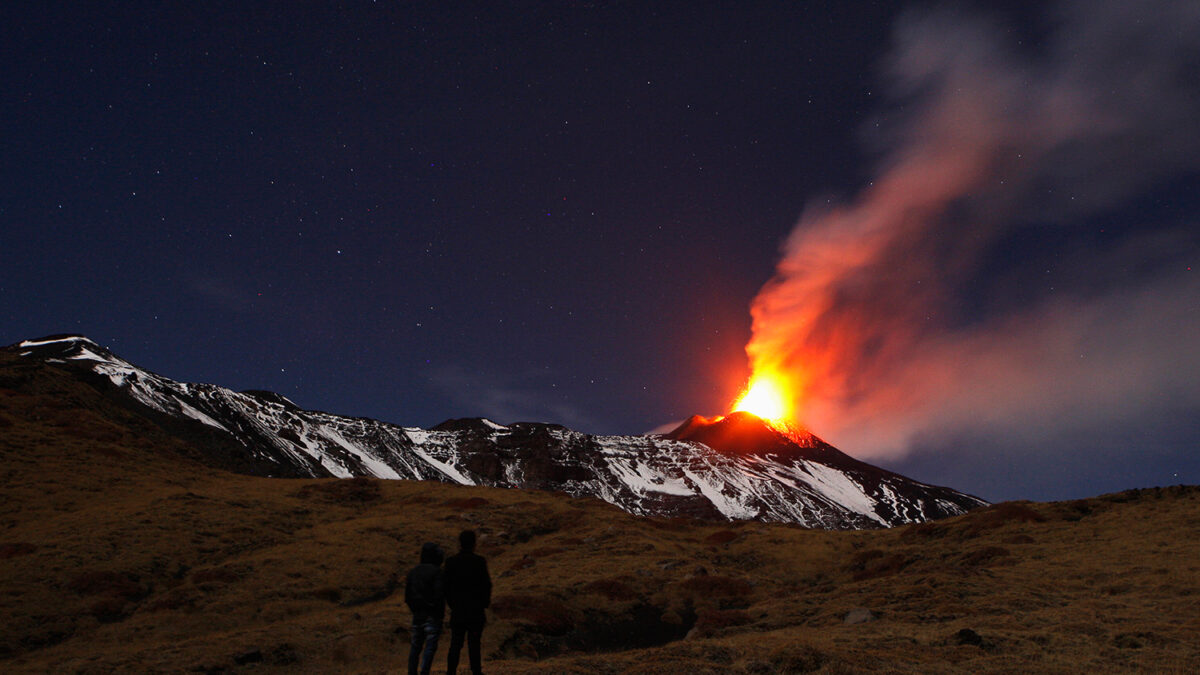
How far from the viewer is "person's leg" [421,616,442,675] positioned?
44.8ft

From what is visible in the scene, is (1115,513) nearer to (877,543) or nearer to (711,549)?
(877,543)

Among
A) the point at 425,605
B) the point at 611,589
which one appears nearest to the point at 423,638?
the point at 425,605

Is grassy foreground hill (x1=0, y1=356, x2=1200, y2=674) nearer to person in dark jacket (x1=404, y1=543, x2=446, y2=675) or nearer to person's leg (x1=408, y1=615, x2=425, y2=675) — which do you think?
person's leg (x1=408, y1=615, x2=425, y2=675)

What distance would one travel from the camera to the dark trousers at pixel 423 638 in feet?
45.1

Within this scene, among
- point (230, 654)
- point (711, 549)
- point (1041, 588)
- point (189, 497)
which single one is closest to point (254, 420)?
point (189, 497)

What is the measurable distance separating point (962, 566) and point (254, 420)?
18792cm

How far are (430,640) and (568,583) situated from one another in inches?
900

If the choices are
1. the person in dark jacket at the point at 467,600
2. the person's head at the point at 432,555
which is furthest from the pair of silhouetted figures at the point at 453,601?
the person's head at the point at 432,555

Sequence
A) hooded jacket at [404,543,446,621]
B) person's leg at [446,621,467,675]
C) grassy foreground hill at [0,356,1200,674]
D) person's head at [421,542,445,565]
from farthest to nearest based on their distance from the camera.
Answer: grassy foreground hill at [0,356,1200,674], person's head at [421,542,445,565], hooded jacket at [404,543,446,621], person's leg at [446,621,467,675]

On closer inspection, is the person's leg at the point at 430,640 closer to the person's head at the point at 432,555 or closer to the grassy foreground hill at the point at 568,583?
the person's head at the point at 432,555

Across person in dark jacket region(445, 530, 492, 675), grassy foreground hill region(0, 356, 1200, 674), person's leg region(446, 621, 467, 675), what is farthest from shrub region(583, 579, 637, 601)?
person in dark jacket region(445, 530, 492, 675)

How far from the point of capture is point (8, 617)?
2736 cm

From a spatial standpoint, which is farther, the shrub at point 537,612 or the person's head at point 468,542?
the shrub at point 537,612

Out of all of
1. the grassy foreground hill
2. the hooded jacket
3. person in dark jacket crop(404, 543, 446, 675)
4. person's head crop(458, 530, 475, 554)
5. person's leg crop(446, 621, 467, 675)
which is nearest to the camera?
person's leg crop(446, 621, 467, 675)
